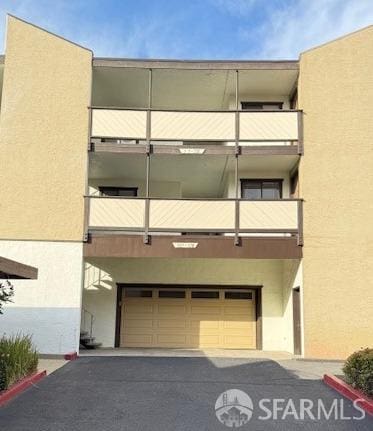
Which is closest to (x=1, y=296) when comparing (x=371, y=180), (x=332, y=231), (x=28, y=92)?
(x=28, y=92)

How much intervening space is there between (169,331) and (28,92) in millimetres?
9214

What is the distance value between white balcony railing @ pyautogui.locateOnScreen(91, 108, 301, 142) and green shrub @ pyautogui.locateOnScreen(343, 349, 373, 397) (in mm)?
8045

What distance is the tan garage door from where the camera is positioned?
18.2m

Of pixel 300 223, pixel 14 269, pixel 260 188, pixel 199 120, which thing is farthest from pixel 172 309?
pixel 14 269

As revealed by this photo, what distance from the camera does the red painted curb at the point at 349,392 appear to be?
882 cm

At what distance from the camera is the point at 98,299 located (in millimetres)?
18359

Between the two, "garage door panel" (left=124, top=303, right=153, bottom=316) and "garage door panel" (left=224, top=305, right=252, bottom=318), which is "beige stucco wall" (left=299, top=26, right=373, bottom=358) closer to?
"garage door panel" (left=224, top=305, right=252, bottom=318)

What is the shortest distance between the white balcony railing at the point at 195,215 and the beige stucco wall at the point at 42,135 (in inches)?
34.9

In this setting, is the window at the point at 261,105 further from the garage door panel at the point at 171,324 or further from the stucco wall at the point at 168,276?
the garage door panel at the point at 171,324

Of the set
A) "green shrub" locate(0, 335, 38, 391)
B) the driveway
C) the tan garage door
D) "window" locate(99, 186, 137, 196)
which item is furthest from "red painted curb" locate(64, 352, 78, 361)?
"window" locate(99, 186, 137, 196)

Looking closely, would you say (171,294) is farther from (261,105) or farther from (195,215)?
(261,105)

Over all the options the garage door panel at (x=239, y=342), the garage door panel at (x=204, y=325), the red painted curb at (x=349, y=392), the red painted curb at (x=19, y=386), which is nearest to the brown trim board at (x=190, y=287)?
the garage door panel at (x=239, y=342)

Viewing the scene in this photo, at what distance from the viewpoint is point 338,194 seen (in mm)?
15734

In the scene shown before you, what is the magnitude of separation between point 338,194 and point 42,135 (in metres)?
9.21
